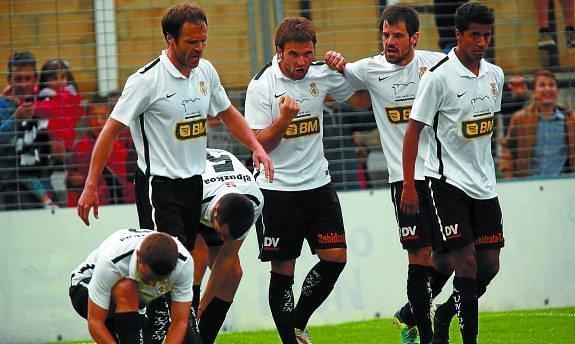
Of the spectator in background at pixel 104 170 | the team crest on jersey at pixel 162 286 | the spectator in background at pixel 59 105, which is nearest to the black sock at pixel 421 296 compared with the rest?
the team crest on jersey at pixel 162 286

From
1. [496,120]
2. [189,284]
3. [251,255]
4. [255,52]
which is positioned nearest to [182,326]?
[189,284]

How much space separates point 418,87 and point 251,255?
12.3 feet

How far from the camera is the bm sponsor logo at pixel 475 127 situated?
8406mm

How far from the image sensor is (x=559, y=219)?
12.2 meters

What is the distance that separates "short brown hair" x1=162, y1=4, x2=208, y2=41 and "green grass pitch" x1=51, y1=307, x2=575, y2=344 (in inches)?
133

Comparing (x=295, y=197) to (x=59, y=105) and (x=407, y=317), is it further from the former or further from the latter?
(x=59, y=105)

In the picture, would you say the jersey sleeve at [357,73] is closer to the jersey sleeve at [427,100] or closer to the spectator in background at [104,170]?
the jersey sleeve at [427,100]

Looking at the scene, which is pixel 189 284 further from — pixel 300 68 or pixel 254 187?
pixel 300 68

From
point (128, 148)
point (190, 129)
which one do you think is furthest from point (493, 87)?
point (128, 148)

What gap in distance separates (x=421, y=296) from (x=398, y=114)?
4.31 feet

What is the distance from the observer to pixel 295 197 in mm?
8930

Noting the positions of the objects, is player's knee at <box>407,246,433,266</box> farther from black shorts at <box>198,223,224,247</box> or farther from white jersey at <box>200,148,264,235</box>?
black shorts at <box>198,223,224,247</box>

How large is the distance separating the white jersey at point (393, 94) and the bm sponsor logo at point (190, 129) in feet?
4.83

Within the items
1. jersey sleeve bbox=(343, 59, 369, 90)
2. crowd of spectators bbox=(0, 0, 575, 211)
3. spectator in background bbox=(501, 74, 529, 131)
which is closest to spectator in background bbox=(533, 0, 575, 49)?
crowd of spectators bbox=(0, 0, 575, 211)
